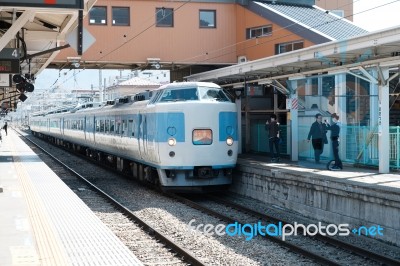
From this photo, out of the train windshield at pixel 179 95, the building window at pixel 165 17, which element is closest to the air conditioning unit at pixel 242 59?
the building window at pixel 165 17

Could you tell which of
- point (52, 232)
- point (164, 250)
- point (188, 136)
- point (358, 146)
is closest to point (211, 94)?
point (188, 136)

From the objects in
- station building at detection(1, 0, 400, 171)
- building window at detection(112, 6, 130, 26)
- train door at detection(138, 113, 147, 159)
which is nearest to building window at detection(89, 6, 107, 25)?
station building at detection(1, 0, 400, 171)

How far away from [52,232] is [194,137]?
22.2ft

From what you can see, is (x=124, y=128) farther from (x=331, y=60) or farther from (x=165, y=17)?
(x=165, y=17)

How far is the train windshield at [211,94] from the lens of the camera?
50.3 ft

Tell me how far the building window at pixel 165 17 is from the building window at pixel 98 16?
2.33m

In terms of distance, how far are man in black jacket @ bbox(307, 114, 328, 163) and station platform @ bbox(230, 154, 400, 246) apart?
0.41 metres

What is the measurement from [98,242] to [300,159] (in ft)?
37.3

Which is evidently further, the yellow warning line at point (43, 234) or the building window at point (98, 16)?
the building window at point (98, 16)

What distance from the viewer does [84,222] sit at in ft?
32.2

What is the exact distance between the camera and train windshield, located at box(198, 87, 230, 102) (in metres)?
15.3

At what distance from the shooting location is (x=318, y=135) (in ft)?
53.1

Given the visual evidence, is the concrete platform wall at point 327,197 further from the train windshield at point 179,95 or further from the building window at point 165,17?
the building window at point 165,17

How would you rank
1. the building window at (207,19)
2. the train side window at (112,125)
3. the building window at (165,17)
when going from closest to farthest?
the train side window at (112,125)
the building window at (165,17)
the building window at (207,19)
